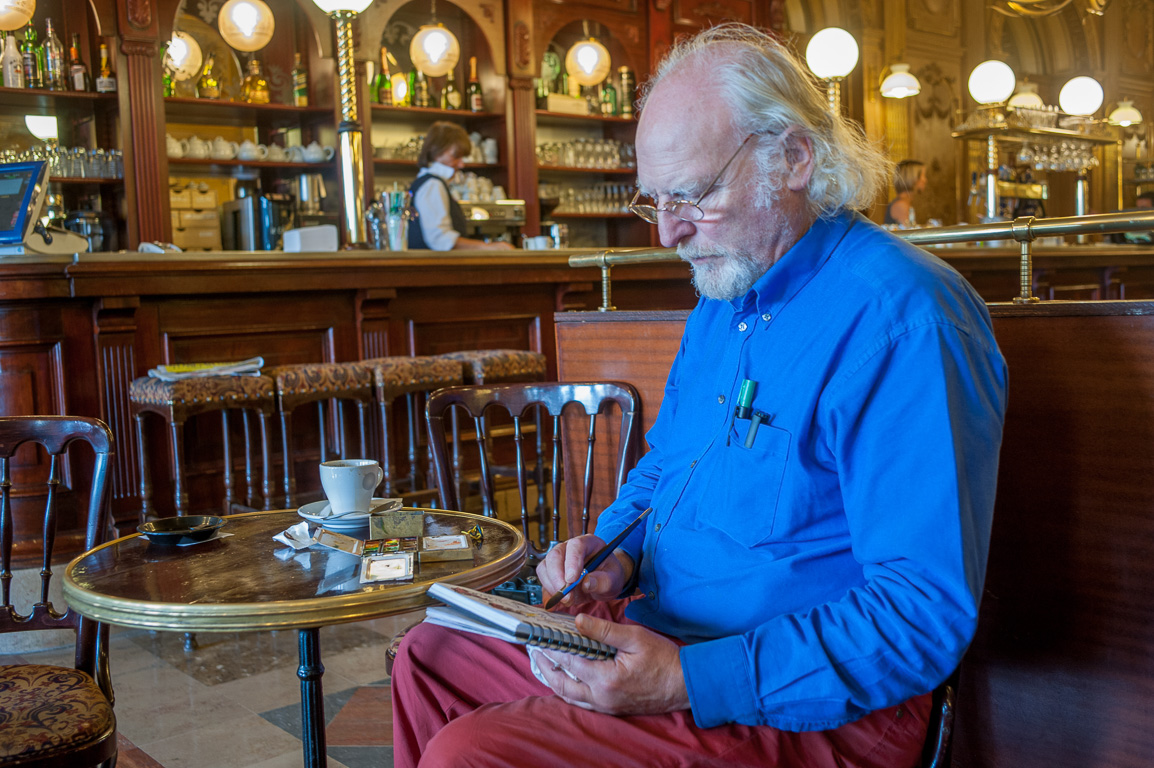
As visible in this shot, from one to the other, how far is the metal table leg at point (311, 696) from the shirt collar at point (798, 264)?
805 millimetres

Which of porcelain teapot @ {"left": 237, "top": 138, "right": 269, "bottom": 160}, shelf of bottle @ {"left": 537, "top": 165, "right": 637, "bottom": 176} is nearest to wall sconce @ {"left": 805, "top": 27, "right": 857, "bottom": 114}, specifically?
shelf of bottle @ {"left": 537, "top": 165, "right": 637, "bottom": 176}

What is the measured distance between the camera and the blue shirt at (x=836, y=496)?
102 centimetres

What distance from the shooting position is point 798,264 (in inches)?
49.7

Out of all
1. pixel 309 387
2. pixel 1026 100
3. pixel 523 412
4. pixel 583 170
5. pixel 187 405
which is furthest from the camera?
pixel 1026 100

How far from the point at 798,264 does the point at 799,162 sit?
0.48 ft

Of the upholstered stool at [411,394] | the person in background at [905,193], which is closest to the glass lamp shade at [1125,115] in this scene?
the person in background at [905,193]

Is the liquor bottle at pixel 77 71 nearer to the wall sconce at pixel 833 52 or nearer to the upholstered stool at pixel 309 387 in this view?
the upholstered stool at pixel 309 387

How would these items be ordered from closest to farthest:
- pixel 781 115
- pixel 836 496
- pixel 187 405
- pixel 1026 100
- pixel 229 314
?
pixel 836 496 < pixel 781 115 < pixel 187 405 < pixel 229 314 < pixel 1026 100

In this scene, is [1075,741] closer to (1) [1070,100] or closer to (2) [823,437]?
(2) [823,437]

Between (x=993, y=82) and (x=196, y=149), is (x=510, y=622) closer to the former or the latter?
(x=196, y=149)

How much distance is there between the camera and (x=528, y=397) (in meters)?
2.17

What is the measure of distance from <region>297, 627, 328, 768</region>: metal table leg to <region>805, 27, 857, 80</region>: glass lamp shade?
6.60m

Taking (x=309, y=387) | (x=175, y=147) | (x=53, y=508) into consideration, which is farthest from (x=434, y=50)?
(x=53, y=508)

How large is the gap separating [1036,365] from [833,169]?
51cm
